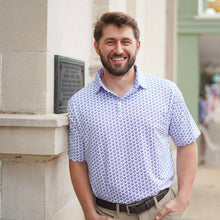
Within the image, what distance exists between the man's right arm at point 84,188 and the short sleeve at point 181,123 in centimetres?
64

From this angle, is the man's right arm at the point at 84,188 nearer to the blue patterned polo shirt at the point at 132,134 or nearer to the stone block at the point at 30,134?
the blue patterned polo shirt at the point at 132,134

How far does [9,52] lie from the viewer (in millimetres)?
2684

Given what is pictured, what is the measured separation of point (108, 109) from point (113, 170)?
14.6 inches

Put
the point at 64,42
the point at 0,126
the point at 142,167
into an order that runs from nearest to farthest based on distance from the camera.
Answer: the point at 142,167
the point at 0,126
the point at 64,42

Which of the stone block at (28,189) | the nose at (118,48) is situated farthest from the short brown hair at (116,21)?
the stone block at (28,189)

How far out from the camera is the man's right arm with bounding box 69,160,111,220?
7.89ft

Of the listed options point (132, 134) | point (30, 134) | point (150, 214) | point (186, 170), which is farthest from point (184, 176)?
point (30, 134)

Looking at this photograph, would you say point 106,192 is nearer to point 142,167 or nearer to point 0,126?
point 142,167

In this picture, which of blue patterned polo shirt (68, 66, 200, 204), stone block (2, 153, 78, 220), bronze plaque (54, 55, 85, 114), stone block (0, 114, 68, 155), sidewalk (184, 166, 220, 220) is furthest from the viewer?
sidewalk (184, 166, 220, 220)

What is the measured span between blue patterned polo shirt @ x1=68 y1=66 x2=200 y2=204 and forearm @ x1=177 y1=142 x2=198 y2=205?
0.07 metres

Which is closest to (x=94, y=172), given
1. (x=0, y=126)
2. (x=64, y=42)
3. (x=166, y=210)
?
(x=166, y=210)

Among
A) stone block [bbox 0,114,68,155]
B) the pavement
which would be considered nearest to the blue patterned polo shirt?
stone block [bbox 0,114,68,155]

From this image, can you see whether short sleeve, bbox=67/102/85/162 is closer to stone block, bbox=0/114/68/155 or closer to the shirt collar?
stone block, bbox=0/114/68/155

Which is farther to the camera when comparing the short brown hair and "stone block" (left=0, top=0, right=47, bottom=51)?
"stone block" (left=0, top=0, right=47, bottom=51)
